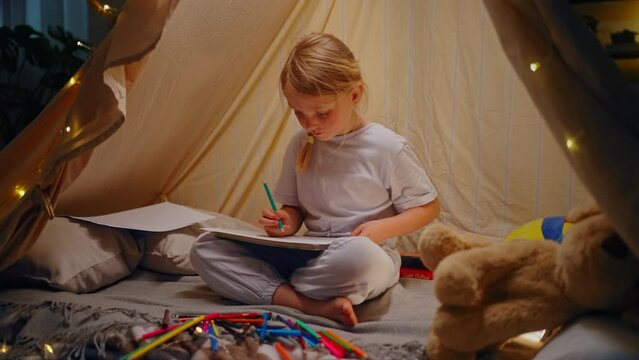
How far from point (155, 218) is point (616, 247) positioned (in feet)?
3.83

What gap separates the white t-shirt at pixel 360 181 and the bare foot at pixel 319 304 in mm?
237

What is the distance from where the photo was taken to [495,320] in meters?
0.80

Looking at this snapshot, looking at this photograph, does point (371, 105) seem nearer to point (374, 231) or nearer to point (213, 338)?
point (374, 231)

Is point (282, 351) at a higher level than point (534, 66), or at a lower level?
lower

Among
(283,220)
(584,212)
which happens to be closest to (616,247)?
(584,212)

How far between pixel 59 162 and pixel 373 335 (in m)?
0.61

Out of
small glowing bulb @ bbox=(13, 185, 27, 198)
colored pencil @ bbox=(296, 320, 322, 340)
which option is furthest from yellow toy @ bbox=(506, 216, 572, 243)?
small glowing bulb @ bbox=(13, 185, 27, 198)

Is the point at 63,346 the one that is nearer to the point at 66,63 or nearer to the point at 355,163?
the point at 355,163

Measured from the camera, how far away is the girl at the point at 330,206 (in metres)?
1.19

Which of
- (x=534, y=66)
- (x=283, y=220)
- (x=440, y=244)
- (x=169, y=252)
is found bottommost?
(x=169, y=252)

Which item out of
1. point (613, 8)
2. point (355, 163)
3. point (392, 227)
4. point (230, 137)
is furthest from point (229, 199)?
point (613, 8)

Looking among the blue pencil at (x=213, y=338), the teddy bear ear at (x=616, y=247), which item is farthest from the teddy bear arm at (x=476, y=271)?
the blue pencil at (x=213, y=338)

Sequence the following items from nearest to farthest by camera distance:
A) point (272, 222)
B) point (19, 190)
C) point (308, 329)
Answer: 1. point (308, 329)
2. point (19, 190)
3. point (272, 222)

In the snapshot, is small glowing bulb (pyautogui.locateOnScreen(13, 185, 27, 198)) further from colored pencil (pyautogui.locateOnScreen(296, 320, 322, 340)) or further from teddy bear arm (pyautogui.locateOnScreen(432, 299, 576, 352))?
teddy bear arm (pyautogui.locateOnScreen(432, 299, 576, 352))
